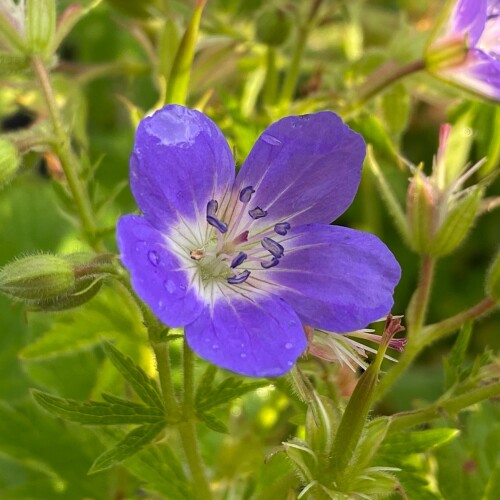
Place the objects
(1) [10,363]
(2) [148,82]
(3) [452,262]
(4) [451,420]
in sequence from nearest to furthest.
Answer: (4) [451,420], (1) [10,363], (2) [148,82], (3) [452,262]

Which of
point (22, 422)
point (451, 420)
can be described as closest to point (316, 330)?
point (451, 420)

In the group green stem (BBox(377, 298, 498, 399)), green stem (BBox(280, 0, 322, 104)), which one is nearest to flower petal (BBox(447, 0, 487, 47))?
green stem (BBox(280, 0, 322, 104))

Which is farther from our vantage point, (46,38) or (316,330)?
(46,38)

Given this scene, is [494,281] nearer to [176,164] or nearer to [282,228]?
[282,228]

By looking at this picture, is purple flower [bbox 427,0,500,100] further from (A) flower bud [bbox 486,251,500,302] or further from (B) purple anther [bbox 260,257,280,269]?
(B) purple anther [bbox 260,257,280,269]

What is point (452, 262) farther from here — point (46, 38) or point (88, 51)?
point (46, 38)
